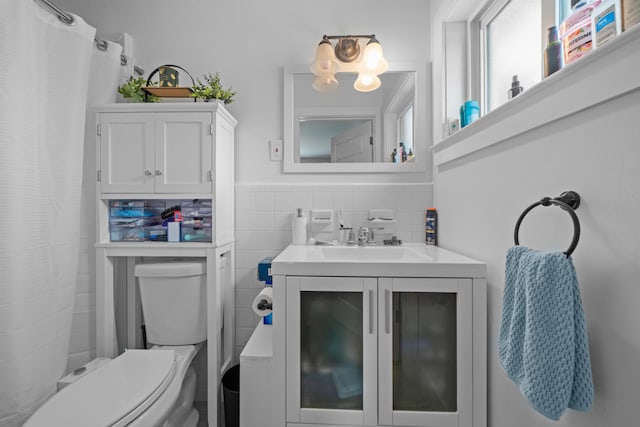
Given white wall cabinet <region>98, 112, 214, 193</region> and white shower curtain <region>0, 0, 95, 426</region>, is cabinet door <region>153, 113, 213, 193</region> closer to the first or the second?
white wall cabinet <region>98, 112, 214, 193</region>

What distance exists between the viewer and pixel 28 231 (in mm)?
1229

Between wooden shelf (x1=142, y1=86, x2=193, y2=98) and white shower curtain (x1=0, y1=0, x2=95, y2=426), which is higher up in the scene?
wooden shelf (x1=142, y1=86, x2=193, y2=98)

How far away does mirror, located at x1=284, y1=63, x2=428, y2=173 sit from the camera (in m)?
1.83

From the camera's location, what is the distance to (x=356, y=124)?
5.98 feet

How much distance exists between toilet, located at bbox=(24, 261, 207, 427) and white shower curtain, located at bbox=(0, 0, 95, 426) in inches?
10.4

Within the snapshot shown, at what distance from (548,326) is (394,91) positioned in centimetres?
150

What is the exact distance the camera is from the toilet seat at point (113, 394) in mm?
991

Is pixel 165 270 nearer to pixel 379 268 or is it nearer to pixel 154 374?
pixel 154 374

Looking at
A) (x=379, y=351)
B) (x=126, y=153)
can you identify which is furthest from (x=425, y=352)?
(x=126, y=153)

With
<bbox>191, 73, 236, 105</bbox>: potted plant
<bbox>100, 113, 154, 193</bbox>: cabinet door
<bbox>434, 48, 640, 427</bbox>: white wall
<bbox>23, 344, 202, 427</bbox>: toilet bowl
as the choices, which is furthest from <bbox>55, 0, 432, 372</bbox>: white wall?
<bbox>434, 48, 640, 427</bbox>: white wall

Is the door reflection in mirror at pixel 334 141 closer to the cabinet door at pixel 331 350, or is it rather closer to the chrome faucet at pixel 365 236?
the chrome faucet at pixel 365 236

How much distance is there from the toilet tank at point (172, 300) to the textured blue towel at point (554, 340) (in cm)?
136

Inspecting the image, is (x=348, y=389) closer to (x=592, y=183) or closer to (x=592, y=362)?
(x=592, y=362)

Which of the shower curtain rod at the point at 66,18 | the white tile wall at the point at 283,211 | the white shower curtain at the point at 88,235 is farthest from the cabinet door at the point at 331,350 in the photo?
the shower curtain rod at the point at 66,18
